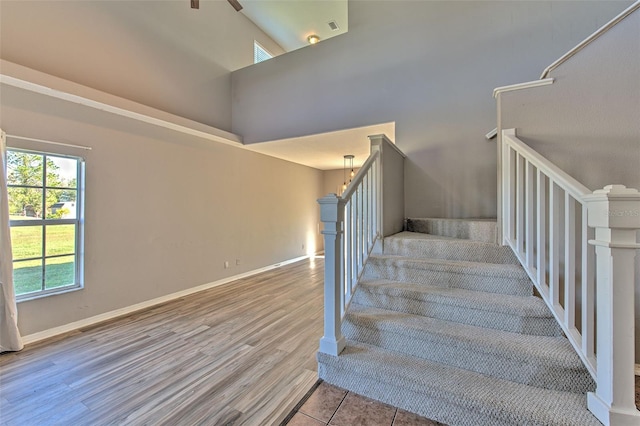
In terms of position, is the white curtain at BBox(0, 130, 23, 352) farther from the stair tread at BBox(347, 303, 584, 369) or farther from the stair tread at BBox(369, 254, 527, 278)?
the stair tread at BBox(369, 254, 527, 278)

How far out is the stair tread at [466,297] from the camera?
1704 millimetres

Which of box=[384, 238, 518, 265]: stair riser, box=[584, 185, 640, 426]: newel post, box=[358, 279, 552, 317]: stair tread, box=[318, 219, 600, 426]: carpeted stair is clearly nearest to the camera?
box=[584, 185, 640, 426]: newel post

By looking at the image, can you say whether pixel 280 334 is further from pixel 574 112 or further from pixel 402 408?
pixel 574 112

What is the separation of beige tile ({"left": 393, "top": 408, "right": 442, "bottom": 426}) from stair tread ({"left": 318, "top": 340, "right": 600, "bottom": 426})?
0.56 ft

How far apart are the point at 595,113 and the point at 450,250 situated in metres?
1.50

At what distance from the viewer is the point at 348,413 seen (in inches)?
62.7

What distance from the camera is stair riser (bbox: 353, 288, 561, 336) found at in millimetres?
1672

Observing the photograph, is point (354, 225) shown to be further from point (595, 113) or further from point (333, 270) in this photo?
point (595, 113)

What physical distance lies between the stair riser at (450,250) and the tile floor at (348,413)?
1112 millimetres

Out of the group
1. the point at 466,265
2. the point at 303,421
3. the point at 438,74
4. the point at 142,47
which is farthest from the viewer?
the point at 142,47

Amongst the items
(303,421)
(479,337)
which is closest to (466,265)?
(479,337)

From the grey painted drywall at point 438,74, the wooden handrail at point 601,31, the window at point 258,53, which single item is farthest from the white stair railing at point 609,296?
the window at point 258,53

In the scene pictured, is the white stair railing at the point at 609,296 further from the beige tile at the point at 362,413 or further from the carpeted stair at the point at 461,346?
the beige tile at the point at 362,413

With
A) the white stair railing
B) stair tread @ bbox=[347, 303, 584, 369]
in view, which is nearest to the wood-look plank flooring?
stair tread @ bbox=[347, 303, 584, 369]
